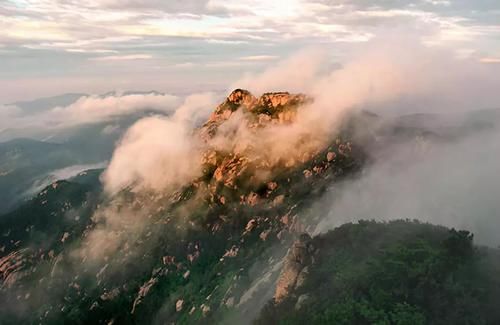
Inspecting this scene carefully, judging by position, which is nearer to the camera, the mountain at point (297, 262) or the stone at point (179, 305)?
the mountain at point (297, 262)

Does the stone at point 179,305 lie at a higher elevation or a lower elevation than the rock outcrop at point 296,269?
lower

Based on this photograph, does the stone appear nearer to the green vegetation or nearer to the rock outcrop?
the rock outcrop

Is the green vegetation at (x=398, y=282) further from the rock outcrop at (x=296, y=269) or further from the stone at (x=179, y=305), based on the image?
the stone at (x=179, y=305)

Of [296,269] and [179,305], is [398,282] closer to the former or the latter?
[296,269]

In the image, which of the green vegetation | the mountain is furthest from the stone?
the green vegetation

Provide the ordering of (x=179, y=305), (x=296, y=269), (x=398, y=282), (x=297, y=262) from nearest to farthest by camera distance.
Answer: (x=398, y=282), (x=296, y=269), (x=297, y=262), (x=179, y=305)

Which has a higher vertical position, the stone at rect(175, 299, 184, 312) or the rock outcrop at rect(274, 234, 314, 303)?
the rock outcrop at rect(274, 234, 314, 303)

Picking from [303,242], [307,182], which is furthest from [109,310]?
[303,242]

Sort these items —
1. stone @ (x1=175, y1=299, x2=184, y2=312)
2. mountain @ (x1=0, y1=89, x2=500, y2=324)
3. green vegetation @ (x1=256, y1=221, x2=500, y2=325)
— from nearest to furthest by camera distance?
green vegetation @ (x1=256, y1=221, x2=500, y2=325)
mountain @ (x1=0, y1=89, x2=500, y2=324)
stone @ (x1=175, y1=299, x2=184, y2=312)

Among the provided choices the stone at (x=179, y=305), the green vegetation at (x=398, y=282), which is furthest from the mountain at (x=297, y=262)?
the stone at (x=179, y=305)

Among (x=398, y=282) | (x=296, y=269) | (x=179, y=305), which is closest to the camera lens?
(x=398, y=282)

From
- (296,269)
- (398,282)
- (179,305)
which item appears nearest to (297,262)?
(296,269)

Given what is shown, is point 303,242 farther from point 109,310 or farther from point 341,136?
point 109,310
